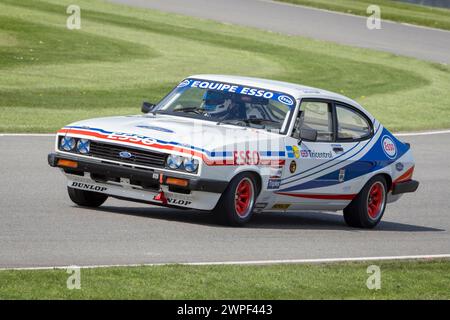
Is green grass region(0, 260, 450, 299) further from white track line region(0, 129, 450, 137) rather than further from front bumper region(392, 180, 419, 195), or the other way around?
white track line region(0, 129, 450, 137)

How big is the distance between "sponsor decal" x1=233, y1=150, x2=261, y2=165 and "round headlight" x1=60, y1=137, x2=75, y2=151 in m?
1.72

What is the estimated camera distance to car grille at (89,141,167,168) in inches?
461

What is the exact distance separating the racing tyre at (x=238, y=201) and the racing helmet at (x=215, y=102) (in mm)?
1133

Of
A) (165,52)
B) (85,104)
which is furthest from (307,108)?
(165,52)

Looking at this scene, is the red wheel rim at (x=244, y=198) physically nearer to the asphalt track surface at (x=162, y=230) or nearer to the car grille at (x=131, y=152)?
the asphalt track surface at (x=162, y=230)

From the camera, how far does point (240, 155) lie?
11820 millimetres

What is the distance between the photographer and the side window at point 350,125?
44.1 ft

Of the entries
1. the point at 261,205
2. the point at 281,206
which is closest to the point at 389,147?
the point at 281,206

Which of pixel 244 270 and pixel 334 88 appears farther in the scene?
pixel 334 88

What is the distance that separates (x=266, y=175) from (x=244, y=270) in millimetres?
2535

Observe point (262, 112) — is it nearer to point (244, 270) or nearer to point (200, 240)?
point (200, 240)

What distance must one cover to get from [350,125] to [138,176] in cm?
307

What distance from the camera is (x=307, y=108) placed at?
524 inches

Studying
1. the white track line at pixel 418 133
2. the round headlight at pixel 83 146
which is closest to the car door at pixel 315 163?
the round headlight at pixel 83 146
